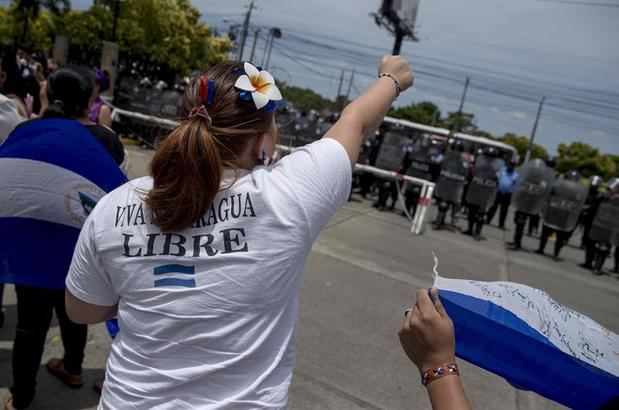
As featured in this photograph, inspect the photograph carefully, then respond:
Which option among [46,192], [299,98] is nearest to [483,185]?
[46,192]

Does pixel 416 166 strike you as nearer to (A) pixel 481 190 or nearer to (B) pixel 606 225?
(A) pixel 481 190

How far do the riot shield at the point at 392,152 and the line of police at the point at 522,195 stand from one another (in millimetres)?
22

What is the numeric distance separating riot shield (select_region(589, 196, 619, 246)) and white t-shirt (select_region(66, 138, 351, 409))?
9.86 meters

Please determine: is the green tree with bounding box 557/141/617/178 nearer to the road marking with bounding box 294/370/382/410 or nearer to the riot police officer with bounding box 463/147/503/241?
the riot police officer with bounding box 463/147/503/241

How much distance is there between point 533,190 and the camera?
10164 millimetres

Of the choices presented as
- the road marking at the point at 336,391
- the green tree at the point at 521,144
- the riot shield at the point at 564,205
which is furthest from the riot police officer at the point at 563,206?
the green tree at the point at 521,144

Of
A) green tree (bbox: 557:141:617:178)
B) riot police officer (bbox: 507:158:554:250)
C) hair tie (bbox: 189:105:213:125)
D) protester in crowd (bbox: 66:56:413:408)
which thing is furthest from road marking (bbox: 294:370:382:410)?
green tree (bbox: 557:141:617:178)

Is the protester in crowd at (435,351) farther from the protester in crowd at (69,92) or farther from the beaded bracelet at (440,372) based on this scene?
the protester in crowd at (69,92)

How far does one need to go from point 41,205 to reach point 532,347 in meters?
2.11

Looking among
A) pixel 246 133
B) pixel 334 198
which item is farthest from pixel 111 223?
pixel 334 198

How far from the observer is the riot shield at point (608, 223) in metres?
9.48

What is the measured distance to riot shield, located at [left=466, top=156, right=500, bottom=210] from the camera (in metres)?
10.2

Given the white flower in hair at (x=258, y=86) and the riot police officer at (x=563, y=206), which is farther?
the riot police officer at (x=563, y=206)

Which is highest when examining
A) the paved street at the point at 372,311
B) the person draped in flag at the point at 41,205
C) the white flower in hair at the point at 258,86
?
the white flower in hair at the point at 258,86
